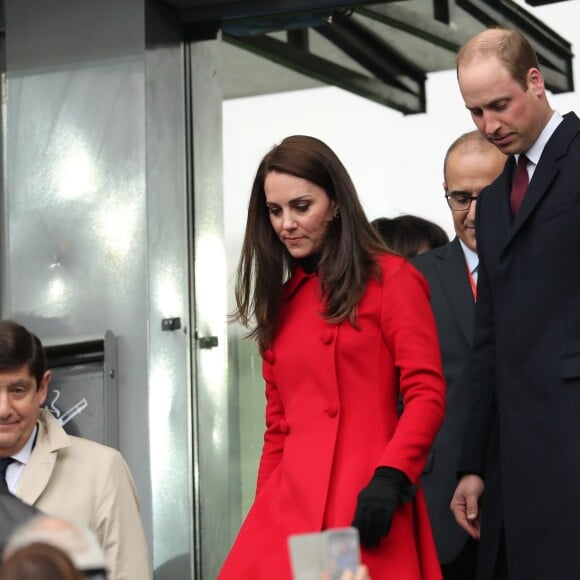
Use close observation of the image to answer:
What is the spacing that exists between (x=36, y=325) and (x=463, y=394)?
2665 mm

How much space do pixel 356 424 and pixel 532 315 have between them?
54 centimetres

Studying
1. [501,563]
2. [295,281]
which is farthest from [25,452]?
[501,563]

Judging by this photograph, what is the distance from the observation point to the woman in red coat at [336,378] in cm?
→ 404

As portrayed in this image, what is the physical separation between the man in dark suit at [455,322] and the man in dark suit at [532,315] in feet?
2.28

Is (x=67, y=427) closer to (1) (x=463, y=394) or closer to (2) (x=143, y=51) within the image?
(2) (x=143, y=51)

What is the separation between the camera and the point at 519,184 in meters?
4.18

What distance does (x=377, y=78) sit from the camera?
264 inches

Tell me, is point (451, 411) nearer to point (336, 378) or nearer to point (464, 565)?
point (464, 565)

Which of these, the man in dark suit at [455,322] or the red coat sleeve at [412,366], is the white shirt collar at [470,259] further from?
the red coat sleeve at [412,366]

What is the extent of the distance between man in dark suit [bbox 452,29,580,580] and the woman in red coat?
20 centimetres

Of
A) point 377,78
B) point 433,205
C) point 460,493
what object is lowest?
point 460,493

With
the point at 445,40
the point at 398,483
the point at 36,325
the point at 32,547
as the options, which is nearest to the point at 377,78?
the point at 445,40

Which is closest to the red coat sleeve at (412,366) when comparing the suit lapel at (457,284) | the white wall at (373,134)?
the suit lapel at (457,284)

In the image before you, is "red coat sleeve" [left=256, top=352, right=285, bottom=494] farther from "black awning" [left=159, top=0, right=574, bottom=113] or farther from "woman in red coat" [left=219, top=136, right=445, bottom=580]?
"black awning" [left=159, top=0, right=574, bottom=113]
